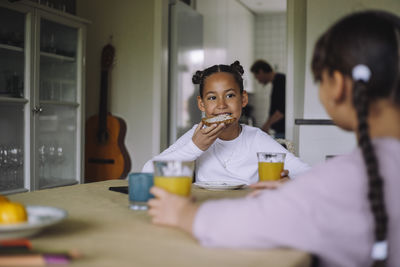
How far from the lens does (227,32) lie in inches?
231

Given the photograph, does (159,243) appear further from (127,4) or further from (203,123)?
(127,4)

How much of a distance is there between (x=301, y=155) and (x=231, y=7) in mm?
3314

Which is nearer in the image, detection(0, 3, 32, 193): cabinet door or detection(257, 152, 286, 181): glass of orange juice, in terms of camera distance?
detection(257, 152, 286, 181): glass of orange juice

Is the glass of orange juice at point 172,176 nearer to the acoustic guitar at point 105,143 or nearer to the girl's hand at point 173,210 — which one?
the girl's hand at point 173,210

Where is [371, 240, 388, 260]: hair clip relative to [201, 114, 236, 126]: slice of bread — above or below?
below

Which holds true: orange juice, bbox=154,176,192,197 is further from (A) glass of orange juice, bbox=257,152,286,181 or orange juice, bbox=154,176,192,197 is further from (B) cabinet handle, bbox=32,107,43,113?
(B) cabinet handle, bbox=32,107,43,113

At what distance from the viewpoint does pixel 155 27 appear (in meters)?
3.81

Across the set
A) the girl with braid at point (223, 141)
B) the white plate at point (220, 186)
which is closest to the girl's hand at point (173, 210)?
the white plate at point (220, 186)

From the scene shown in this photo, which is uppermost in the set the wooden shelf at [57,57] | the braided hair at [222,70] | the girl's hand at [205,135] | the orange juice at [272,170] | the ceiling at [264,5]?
the ceiling at [264,5]

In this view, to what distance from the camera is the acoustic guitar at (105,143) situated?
3.88 meters

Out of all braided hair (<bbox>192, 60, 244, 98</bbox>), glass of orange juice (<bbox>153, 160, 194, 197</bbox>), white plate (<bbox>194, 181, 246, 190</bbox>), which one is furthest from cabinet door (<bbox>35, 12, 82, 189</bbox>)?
glass of orange juice (<bbox>153, 160, 194, 197</bbox>)

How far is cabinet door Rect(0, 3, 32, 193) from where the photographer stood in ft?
9.72

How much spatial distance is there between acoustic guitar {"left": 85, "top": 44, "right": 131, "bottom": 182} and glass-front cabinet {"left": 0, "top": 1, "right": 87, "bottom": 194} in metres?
0.38

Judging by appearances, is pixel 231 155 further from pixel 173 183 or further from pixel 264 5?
pixel 264 5
